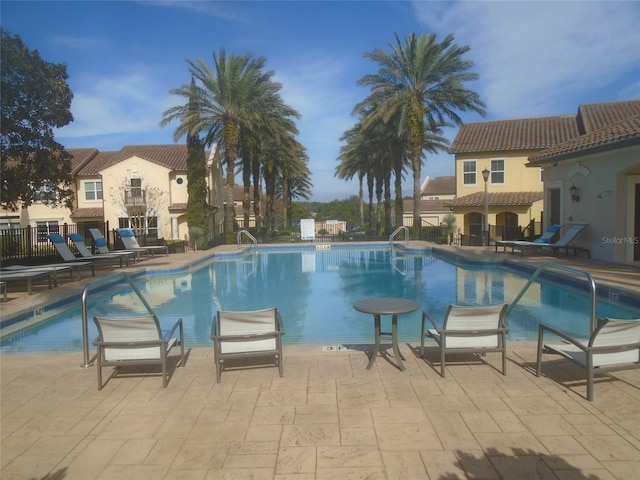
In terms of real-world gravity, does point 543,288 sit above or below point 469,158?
below

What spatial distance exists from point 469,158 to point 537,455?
87.6 feet

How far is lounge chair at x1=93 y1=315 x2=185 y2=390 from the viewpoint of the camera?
4355mm

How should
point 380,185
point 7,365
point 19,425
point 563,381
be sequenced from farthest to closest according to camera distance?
point 380,185, point 7,365, point 563,381, point 19,425

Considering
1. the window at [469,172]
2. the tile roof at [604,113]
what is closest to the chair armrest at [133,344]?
the tile roof at [604,113]

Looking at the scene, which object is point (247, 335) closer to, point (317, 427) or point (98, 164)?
point (317, 427)

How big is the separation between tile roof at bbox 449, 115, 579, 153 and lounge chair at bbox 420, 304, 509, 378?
24.7 metres

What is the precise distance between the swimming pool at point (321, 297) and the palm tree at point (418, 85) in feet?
27.1

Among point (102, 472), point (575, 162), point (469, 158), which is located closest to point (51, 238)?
point (102, 472)

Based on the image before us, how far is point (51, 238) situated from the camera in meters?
13.4

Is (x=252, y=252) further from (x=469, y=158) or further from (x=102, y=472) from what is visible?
(x=102, y=472)

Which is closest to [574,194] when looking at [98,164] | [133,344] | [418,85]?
[418,85]

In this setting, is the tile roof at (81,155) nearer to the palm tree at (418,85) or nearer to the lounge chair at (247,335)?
the palm tree at (418,85)

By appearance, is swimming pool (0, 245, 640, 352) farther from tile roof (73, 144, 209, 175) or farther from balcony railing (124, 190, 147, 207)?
tile roof (73, 144, 209, 175)

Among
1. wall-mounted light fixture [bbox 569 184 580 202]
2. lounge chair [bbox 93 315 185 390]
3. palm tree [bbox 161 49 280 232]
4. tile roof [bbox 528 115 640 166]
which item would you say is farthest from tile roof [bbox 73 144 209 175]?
lounge chair [bbox 93 315 185 390]
